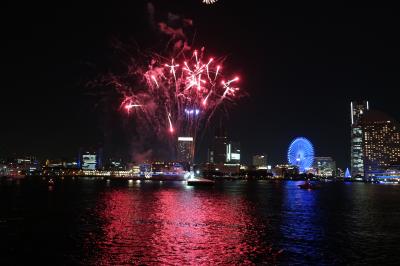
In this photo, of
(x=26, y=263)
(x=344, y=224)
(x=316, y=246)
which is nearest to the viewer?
(x=26, y=263)

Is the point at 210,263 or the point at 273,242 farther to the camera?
the point at 273,242

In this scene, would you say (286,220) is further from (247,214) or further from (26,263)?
(26,263)

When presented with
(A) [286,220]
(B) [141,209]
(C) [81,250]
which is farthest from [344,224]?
(C) [81,250]

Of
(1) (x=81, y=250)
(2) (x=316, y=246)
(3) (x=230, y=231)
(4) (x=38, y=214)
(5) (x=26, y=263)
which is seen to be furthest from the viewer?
(4) (x=38, y=214)

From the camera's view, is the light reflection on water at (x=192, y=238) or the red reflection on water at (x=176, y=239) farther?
the light reflection on water at (x=192, y=238)

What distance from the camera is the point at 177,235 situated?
106 ft

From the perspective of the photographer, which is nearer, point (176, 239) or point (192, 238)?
point (176, 239)

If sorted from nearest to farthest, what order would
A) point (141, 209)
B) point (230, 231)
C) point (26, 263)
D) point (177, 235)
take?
point (26, 263)
point (177, 235)
point (230, 231)
point (141, 209)

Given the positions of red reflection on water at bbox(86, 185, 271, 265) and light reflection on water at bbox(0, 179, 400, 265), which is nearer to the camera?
red reflection on water at bbox(86, 185, 271, 265)

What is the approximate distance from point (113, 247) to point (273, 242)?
1107cm

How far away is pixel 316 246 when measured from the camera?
29250 millimetres

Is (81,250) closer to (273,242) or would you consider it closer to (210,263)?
(210,263)

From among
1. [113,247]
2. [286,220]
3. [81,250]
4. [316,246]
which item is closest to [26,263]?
[81,250]

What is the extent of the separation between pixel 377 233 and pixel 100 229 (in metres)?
22.7
